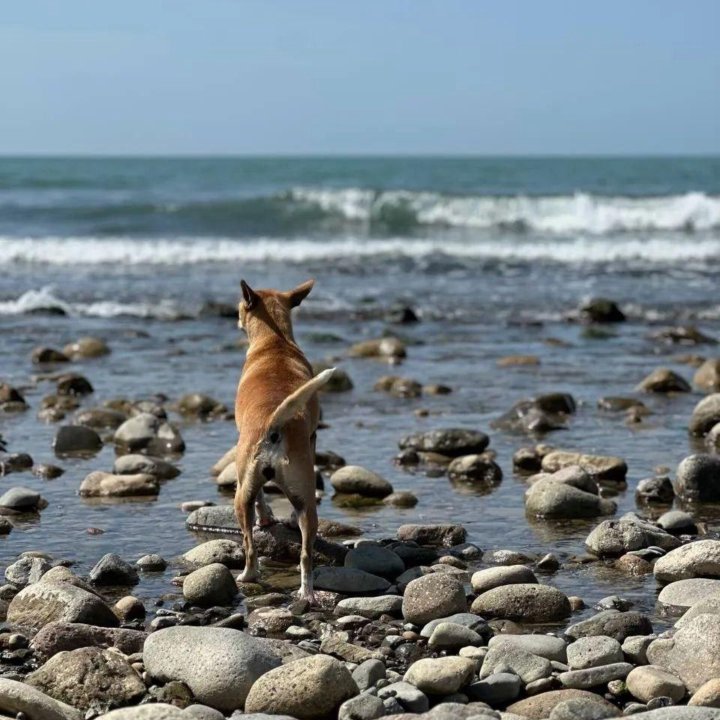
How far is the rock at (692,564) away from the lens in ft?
24.7

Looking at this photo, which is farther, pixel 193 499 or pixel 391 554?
pixel 193 499

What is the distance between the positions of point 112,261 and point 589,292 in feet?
42.9

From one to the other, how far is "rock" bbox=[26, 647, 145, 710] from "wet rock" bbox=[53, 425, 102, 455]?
223 inches

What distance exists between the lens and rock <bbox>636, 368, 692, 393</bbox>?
→ 14.5 m

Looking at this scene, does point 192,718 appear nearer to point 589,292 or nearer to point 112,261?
point 589,292

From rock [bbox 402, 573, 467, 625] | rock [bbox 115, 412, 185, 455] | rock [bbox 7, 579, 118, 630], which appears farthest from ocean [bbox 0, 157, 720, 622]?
rock [bbox 402, 573, 467, 625]

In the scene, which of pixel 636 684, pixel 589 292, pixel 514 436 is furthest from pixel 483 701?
pixel 589 292

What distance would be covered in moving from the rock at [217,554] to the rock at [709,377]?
798 centimetres

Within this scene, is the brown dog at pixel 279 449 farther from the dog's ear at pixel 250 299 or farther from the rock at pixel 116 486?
the rock at pixel 116 486

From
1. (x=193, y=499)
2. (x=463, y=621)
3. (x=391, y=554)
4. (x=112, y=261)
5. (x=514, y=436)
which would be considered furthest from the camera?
(x=112, y=261)

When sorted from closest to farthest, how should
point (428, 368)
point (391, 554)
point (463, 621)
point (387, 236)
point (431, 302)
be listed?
point (463, 621) → point (391, 554) → point (428, 368) → point (431, 302) → point (387, 236)

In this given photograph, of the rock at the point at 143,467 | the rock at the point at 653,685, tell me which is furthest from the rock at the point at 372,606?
the rock at the point at 143,467

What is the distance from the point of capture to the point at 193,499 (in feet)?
32.0

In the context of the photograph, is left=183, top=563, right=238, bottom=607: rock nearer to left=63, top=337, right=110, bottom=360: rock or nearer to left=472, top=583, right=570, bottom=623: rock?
left=472, top=583, right=570, bottom=623: rock
